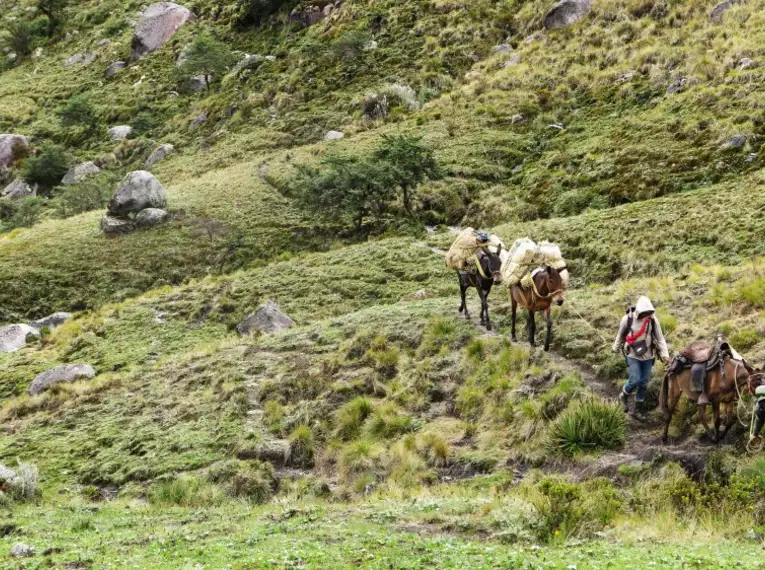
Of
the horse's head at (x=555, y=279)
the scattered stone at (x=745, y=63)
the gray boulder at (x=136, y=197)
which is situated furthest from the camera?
the gray boulder at (x=136, y=197)

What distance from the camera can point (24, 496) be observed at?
1478 centimetres

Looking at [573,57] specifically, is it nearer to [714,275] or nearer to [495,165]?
[495,165]

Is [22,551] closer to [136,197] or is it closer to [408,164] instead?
[408,164]

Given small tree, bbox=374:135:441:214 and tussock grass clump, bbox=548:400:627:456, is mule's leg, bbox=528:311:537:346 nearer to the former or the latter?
tussock grass clump, bbox=548:400:627:456

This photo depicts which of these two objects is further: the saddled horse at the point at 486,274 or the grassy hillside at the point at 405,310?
the saddled horse at the point at 486,274

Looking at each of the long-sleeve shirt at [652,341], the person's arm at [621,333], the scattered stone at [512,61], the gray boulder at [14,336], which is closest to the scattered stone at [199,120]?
the scattered stone at [512,61]

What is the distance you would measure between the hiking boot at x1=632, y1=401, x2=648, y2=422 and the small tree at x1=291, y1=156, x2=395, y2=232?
1063 inches

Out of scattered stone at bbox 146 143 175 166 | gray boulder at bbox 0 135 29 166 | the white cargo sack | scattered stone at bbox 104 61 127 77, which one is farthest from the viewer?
scattered stone at bbox 104 61 127 77

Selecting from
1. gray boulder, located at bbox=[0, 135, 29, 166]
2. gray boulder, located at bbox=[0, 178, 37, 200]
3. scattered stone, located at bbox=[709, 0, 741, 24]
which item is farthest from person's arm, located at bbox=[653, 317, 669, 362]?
gray boulder, located at bbox=[0, 135, 29, 166]

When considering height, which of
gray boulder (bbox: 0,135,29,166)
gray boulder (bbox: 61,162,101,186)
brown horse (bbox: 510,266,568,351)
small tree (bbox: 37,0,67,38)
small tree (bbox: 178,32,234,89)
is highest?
small tree (bbox: 37,0,67,38)

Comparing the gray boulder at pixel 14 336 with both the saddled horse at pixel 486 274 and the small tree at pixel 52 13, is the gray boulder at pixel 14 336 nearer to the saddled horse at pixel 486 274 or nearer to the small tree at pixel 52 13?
the saddled horse at pixel 486 274

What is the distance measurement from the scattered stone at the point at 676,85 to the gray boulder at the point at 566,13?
15.8 metres

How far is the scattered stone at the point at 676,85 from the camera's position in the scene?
38906 millimetres

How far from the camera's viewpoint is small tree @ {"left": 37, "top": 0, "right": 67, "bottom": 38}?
94.2m
